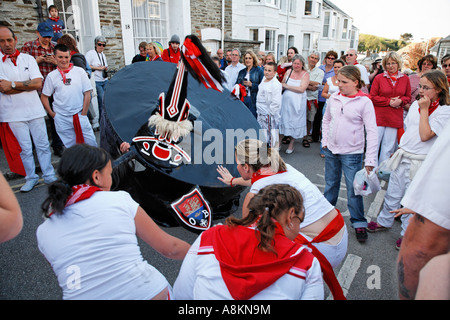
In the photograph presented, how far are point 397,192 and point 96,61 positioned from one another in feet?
23.0

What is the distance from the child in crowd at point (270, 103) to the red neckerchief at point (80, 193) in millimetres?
4478

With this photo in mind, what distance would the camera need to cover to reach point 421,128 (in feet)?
9.91

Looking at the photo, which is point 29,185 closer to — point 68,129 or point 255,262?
point 68,129

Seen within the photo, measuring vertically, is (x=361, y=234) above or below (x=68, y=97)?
below

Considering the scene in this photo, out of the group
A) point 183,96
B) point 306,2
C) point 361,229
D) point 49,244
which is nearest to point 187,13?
point 183,96

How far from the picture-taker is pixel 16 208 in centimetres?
124

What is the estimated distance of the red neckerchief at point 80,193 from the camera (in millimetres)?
1532

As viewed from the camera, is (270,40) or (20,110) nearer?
(20,110)

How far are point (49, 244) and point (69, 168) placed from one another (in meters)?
0.40

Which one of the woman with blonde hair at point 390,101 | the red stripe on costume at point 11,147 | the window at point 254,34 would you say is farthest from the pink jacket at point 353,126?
the window at point 254,34

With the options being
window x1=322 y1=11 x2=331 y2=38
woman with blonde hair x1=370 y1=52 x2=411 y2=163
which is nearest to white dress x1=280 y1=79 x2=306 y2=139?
woman with blonde hair x1=370 y1=52 x2=411 y2=163

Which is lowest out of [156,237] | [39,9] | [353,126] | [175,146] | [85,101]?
[156,237]

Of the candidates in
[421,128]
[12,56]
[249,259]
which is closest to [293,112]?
[421,128]
